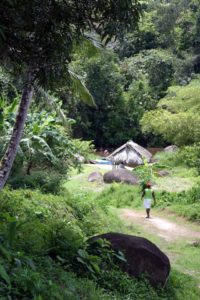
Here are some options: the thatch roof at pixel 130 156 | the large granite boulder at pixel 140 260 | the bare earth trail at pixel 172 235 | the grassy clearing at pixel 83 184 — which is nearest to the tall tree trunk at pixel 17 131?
the large granite boulder at pixel 140 260

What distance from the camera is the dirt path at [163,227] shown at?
11.9 metres

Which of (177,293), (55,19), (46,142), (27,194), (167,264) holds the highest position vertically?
(55,19)

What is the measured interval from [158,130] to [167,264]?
19960 millimetres

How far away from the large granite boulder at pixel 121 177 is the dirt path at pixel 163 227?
5.39m

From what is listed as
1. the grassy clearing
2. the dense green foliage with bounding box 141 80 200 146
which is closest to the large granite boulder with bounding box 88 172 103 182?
the grassy clearing

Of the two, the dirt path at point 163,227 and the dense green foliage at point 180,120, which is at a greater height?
the dense green foliage at point 180,120

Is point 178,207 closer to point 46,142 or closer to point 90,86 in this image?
point 46,142

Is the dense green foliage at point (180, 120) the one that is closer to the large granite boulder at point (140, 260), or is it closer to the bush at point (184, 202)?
the bush at point (184, 202)

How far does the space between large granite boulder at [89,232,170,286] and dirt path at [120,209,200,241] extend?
4653mm

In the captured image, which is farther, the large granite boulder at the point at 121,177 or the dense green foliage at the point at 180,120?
the dense green foliage at the point at 180,120

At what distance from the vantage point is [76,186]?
68.1ft

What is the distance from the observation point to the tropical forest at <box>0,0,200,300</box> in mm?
5680

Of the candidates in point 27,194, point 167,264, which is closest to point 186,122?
point 27,194

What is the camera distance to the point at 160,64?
3869 cm
